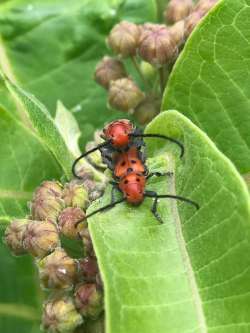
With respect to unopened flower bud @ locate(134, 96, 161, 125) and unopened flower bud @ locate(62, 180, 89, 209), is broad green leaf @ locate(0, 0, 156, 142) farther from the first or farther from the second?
unopened flower bud @ locate(62, 180, 89, 209)

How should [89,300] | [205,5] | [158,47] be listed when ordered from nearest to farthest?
[89,300]
[158,47]
[205,5]

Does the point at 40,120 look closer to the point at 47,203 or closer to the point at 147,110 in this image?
the point at 47,203

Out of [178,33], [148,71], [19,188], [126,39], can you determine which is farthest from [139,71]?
[19,188]

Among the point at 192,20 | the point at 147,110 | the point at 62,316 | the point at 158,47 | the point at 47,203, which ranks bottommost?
the point at 62,316

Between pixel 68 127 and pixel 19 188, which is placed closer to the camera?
pixel 19 188

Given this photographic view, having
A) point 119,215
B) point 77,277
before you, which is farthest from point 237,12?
point 77,277

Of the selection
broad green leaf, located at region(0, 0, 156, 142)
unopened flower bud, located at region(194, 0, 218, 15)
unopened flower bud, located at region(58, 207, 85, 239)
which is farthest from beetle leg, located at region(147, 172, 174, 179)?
broad green leaf, located at region(0, 0, 156, 142)

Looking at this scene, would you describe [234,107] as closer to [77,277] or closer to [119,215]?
[119,215]
